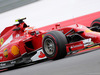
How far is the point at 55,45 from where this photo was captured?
553 centimetres

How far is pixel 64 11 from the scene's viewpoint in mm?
10664

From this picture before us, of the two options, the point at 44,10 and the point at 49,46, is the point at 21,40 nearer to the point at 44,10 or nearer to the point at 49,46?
the point at 49,46

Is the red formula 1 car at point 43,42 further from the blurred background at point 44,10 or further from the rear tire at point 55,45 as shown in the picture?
the blurred background at point 44,10

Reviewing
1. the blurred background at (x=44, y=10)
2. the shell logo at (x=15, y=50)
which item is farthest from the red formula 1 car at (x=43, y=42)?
the blurred background at (x=44, y=10)

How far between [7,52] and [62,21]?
161 inches

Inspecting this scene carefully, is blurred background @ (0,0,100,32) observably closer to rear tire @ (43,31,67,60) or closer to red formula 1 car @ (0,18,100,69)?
red formula 1 car @ (0,18,100,69)

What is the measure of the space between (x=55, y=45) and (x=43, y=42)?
519 mm

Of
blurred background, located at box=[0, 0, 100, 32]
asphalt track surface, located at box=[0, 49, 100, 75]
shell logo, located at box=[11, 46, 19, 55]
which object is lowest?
asphalt track surface, located at box=[0, 49, 100, 75]

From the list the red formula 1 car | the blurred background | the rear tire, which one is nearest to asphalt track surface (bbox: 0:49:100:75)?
the rear tire

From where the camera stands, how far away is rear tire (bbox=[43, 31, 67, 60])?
5.49m

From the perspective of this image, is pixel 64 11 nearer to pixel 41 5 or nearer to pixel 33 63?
pixel 41 5

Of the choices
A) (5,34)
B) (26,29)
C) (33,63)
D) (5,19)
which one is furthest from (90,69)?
(5,19)

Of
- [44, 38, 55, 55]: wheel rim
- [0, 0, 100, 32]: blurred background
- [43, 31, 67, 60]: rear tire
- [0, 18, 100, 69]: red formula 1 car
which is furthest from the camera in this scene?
[0, 0, 100, 32]: blurred background

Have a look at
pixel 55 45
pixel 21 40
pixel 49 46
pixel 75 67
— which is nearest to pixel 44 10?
pixel 21 40
